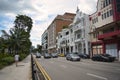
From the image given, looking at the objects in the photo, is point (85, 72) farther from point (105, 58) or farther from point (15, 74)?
point (105, 58)

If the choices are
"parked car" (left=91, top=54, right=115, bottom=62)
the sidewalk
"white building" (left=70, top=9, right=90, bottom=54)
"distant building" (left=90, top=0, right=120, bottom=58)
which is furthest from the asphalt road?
"white building" (left=70, top=9, right=90, bottom=54)

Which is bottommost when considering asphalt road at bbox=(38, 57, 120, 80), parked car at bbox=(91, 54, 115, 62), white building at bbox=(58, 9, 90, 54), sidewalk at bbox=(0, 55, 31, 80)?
sidewalk at bbox=(0, 55, 31, 80)

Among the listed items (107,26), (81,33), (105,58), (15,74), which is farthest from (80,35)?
(15,74)

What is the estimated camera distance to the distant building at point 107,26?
41222 millimetres

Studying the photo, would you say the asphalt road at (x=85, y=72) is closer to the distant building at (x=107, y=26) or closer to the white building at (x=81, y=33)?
the distant building at (x=107, y=26)

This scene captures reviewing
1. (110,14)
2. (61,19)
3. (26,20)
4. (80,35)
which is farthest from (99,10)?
(61,19)

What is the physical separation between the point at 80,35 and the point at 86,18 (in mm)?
7797

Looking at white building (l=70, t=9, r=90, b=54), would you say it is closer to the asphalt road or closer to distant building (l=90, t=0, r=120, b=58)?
distant building (l=90, t=0, r=120, b=58)

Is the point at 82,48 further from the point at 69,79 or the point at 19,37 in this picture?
the point at 69,79

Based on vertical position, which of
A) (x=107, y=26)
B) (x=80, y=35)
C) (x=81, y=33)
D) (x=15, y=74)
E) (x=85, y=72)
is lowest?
(x=15, y=74)

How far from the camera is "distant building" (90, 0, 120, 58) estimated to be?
1623 inches

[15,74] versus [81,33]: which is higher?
[81,33]

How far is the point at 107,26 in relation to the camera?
44.1 meters

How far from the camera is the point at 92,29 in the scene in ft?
185
